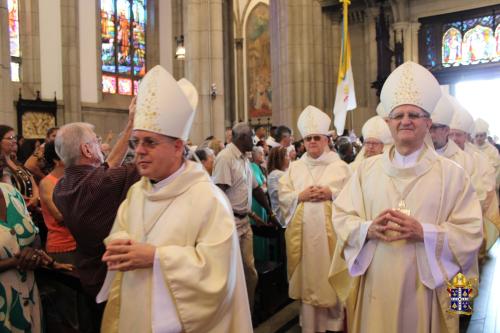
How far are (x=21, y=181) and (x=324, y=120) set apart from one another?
10.1 ft

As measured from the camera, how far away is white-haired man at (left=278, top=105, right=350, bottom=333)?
4477mm

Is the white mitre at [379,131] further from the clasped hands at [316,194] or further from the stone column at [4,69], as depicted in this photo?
the stone column at [4,69]

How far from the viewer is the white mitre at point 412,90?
2754 millimetres

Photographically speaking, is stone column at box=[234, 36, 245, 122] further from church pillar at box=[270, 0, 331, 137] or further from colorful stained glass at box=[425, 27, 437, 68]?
colorful stained glass at box=[425, 27, 437, 68]

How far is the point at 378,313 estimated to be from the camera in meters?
2.71

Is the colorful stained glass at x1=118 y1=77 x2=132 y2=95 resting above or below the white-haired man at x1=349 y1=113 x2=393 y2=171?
above

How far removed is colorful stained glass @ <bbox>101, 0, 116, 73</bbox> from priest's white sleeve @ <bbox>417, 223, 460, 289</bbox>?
58.0ft

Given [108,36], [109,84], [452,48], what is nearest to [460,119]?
[452,48]

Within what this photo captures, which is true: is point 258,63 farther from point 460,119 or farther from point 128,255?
point 128,255

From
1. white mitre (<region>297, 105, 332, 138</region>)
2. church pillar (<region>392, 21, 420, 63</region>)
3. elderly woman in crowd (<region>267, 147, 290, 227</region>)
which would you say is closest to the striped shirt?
white mitre (<region>297, 105, 332, 138</region>)

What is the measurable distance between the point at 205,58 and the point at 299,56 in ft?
12.3

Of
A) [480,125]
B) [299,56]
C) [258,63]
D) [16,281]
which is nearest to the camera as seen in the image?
Answer: [16,281]

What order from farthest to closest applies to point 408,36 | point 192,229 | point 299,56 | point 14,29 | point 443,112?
point 14,29
point 408,36
point 299,56
point 443,112
point 192,229

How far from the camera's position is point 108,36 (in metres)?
18.9
